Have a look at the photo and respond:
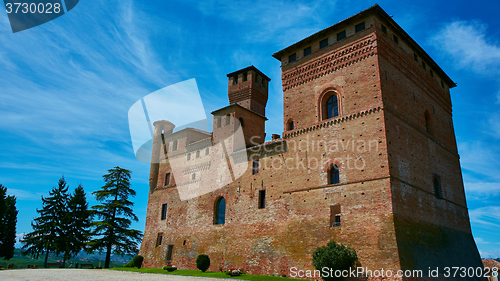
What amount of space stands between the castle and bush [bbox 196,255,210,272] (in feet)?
1.41

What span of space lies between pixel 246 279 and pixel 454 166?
16732 mm

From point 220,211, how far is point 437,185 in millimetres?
14749

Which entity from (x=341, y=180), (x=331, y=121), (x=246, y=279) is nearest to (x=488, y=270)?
(x=341, y=180)

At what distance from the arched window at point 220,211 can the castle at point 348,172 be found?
9 centimetres

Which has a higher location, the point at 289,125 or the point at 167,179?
the point at 289,125

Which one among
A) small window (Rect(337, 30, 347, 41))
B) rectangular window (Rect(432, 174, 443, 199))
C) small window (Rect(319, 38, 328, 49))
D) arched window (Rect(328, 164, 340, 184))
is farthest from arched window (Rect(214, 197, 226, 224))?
rectangular window (Rect(432, 174, 443, 199))

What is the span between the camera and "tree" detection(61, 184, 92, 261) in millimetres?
31203

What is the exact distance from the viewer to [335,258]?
51.1 feet

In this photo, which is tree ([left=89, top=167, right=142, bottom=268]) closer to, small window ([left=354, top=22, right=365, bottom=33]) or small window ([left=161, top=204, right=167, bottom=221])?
small window ([left=161, top=204, right=167, bottom=221])

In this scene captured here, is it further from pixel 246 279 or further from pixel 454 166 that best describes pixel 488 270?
pixel 246 279

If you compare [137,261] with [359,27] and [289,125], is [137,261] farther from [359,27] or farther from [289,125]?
[359,27]

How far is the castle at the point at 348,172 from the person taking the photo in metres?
16.7

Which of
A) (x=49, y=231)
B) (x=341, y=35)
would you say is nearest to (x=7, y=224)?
(x=49, y=231)

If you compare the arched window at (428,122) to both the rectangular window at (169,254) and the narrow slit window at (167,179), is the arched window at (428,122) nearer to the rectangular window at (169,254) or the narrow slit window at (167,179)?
the rectangular window at (169,254)
